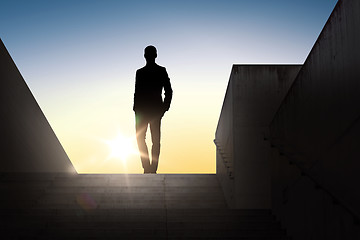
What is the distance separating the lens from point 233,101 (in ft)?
24.8

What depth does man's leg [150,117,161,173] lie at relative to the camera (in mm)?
8766

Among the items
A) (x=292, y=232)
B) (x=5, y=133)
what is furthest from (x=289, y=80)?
(x=5, y=133)

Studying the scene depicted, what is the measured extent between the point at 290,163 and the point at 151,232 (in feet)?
5.12

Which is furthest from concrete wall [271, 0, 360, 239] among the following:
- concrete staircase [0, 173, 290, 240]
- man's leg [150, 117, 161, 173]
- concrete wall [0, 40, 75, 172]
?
concrete wall [0, 40, 75, 172]

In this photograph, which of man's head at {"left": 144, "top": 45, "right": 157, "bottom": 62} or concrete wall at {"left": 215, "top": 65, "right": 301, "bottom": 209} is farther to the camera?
man's head at {"left": 144, "top": 45, "right": 157, "bottom": 62}

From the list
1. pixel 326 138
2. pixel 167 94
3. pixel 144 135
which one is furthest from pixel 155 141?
pixel 326 138

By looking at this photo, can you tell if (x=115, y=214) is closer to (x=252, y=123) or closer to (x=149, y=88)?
(x=252, y=123)

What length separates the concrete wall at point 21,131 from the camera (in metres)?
7.77

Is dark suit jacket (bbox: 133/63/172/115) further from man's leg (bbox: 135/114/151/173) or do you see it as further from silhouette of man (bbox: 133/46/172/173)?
man's leg (bbox: 135/114/151/173)

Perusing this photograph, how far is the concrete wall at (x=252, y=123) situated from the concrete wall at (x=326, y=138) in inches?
62.5

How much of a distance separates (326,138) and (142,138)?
4.55 metres

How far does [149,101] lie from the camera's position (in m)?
8.73

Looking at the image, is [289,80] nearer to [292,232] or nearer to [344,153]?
[292,232]

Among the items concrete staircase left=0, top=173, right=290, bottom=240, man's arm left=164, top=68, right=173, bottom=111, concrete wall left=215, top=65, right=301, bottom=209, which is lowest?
concrete staircase left=0, top=173, right=290, bottom=240
